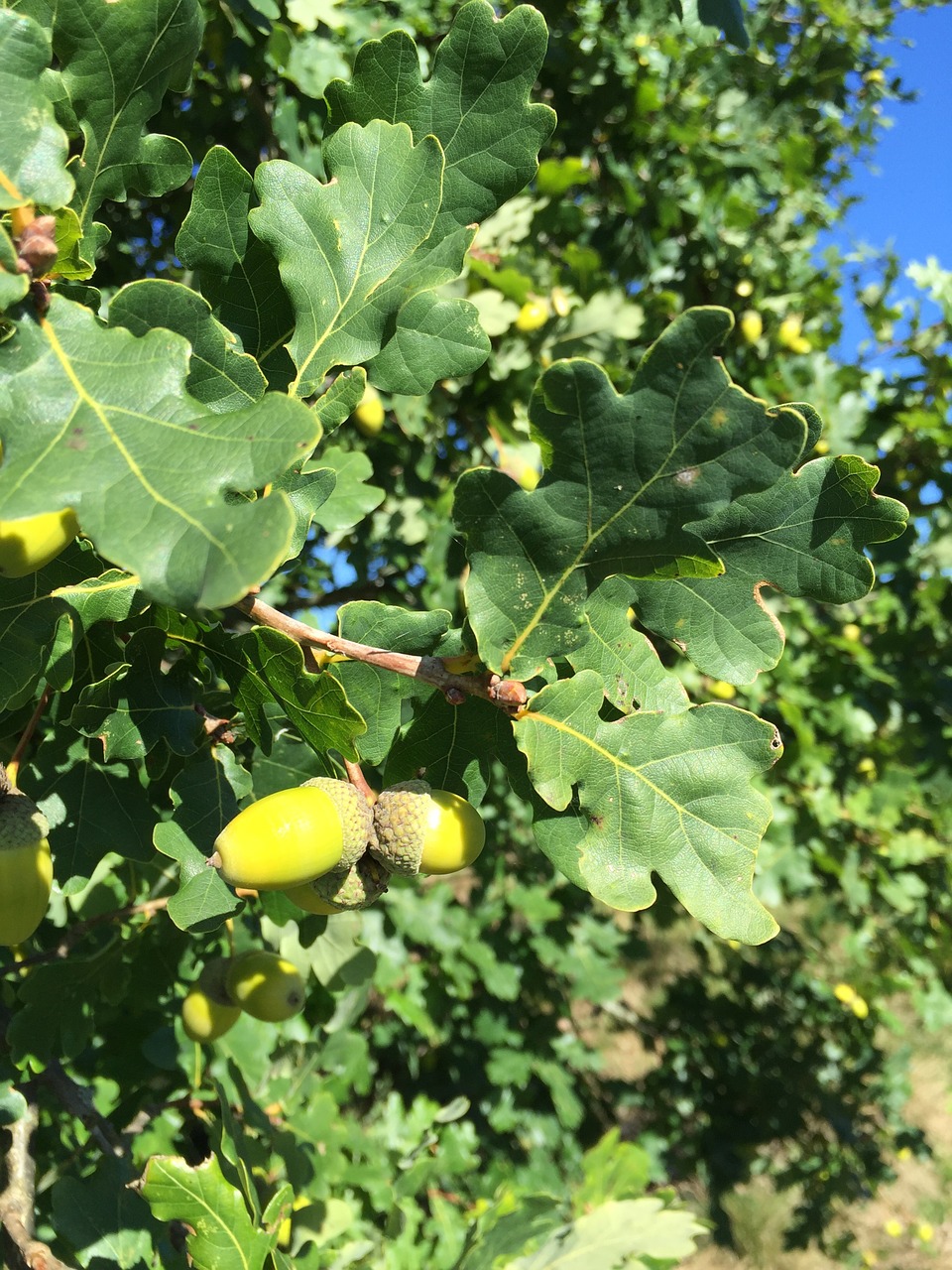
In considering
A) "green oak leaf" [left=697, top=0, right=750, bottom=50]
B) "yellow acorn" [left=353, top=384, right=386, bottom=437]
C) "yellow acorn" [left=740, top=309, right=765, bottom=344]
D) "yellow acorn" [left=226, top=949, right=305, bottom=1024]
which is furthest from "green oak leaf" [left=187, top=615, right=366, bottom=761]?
"yellow acorn" [left=740, top=309, right=765, bottom=344]

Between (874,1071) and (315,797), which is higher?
(315,797)

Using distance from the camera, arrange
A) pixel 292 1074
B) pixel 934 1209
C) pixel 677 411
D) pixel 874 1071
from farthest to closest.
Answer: pixel 934 1209
pixel 874 1071
pixel 292 1074
pixel 677 411

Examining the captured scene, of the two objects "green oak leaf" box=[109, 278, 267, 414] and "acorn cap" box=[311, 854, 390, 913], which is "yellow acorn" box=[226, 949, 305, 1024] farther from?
"green oak leaf" box=[109, 278, 267, 414]

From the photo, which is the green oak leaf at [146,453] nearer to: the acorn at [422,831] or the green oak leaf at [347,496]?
the acorn at [422,831]

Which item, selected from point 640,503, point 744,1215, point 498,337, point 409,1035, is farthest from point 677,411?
point 744,1215

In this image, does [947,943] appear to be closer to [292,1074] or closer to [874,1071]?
[874,1071]

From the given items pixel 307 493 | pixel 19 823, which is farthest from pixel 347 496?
pixel 19 823

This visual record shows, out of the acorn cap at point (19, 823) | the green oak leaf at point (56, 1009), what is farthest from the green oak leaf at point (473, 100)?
the green oak leaf at point (56, 1009)
